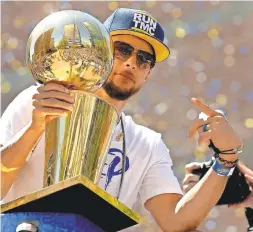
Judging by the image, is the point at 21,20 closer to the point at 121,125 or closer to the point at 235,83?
the point at 235,83

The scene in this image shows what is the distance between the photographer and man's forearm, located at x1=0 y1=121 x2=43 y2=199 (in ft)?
6.32

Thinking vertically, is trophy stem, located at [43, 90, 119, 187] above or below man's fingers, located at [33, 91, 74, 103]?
below

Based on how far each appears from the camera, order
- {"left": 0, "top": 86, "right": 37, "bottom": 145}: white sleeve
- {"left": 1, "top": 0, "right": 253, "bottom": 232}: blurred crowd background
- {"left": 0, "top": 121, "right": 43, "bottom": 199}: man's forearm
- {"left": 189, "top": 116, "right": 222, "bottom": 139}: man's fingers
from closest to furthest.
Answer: {"left": 0, "top": 121, "right": 43, "bottom": 199}: man's forearm < {"left": 189, "top": 116, "right": 222, "bottom": 139}: man's fingers < {"left": 0, "top": 86, "right": 37, "bottom": 145}: white sleeve < {"left": 1, "top": 0, "right": 253, "bottom": 232}: blurred crowd background

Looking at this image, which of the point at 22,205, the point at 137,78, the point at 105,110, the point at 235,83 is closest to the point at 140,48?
the point at 137,78

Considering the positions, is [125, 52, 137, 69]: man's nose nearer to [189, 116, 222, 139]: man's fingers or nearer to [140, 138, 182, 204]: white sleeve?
[140, 138, 182, 204]: white sleeve

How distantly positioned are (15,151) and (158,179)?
0.64m

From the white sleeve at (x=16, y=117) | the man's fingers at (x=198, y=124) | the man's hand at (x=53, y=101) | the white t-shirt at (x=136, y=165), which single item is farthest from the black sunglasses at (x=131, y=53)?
the man's hand at (x=53, y=101)

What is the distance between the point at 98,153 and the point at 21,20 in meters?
3.68

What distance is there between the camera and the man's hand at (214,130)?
209cm

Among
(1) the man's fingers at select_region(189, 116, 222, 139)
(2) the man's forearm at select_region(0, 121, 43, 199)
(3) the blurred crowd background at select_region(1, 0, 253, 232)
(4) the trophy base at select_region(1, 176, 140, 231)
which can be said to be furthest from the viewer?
(3) the blurred crowd background at select_region(1, 0, 253, 232)

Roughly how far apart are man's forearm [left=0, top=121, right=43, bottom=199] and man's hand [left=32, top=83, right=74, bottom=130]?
0.36 feet

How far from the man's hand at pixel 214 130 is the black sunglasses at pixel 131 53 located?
1.28 ft

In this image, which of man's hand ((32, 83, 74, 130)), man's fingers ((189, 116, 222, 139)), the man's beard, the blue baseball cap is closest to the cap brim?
the blue baseball cap

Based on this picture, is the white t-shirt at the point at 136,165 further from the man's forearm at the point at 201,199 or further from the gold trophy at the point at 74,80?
the gold trophy at the point at 74,80
